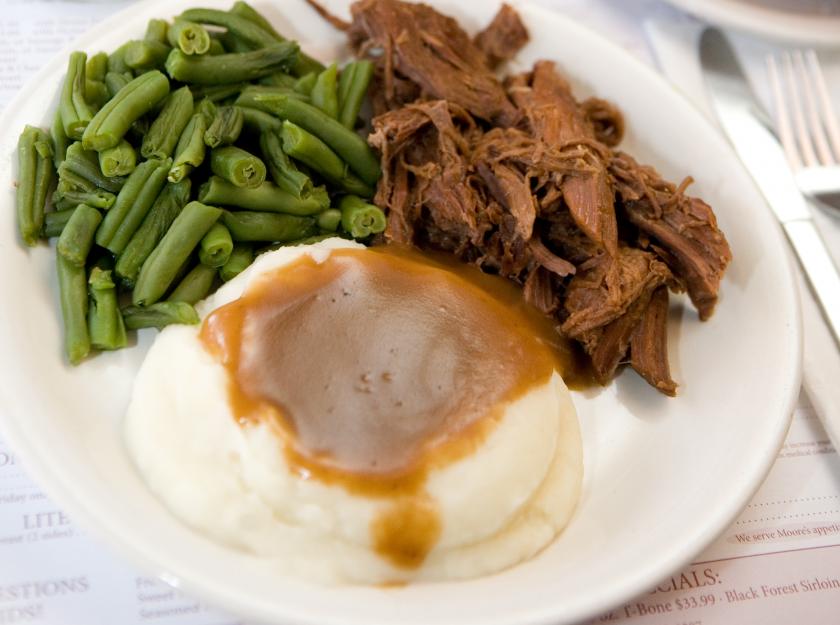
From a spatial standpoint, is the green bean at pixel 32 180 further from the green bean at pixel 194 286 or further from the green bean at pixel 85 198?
the green bean at pixel 194 286

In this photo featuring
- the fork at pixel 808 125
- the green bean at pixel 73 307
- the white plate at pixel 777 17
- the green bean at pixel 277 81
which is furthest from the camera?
the white plate at pixel 777 17

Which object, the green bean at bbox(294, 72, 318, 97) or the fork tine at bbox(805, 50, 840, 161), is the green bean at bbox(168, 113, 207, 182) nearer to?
the green bean at bbox(294, 72, 318, 97)

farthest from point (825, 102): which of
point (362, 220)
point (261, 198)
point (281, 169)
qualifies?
point (261, 198)

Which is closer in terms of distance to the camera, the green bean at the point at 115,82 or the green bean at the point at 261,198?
the green bean at the point at 261,198

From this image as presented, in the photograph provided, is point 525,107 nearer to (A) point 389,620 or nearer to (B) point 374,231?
(B) point 374,231

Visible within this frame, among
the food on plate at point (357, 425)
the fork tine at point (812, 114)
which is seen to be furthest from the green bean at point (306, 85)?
the fork tine at point (812, 114)

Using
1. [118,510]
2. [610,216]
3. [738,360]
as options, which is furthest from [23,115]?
[738,360]

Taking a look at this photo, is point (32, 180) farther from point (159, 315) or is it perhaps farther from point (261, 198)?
point (261, 198)

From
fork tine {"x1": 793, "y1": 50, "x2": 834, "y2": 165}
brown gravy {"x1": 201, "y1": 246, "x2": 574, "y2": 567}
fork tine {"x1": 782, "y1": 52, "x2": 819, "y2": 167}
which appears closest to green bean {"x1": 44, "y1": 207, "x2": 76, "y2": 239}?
brown gravy {"x1": 201, "y1": 246, "x2": 574, "y2": 567}
